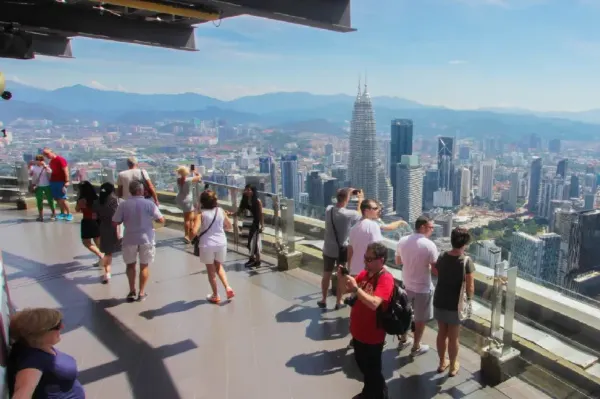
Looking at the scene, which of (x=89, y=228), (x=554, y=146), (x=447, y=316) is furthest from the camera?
(x=554, y=146)

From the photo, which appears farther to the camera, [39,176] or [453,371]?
[39,176]

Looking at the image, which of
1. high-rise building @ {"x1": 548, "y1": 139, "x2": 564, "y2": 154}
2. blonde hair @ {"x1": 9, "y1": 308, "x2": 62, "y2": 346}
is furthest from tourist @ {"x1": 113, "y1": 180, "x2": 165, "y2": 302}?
high-rise building @ {"x1": 548, "y1": 139, "x2": 564, "y2": 154}

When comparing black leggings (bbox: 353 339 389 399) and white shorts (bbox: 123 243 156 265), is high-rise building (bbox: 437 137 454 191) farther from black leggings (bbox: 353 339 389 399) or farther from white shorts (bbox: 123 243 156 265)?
black leggings (bbox: 353 339 389 399)

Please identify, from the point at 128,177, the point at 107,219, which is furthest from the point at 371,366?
the point at 128,177

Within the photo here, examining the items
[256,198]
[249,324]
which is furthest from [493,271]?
[256,198]

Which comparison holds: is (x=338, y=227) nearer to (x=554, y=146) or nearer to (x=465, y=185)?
(x=465, y=185)

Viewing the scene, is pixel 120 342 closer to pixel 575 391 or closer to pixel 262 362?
pixel 262 362
